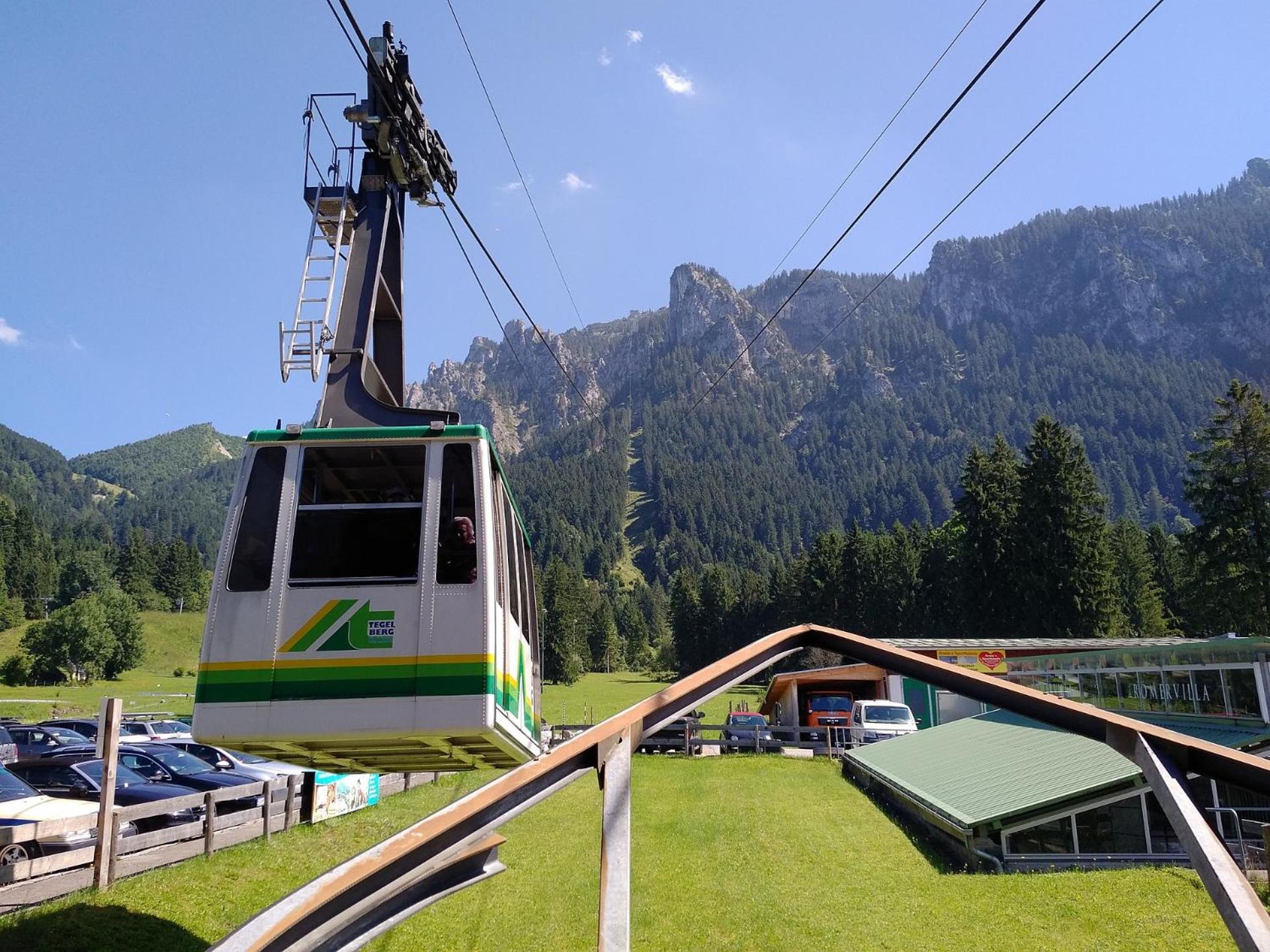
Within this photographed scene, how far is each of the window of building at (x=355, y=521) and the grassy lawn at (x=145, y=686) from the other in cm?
2854

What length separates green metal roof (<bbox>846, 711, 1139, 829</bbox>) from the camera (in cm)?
1608

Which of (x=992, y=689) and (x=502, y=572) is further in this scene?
(x=502, y=572)

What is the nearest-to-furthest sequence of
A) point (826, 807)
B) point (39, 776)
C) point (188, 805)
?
1. point (188, 805)
2. point (39, 776)
3. point (826, 807)

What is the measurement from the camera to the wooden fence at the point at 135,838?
1040 centimetres

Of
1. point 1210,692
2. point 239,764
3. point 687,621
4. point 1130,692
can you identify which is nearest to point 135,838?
point 239,764

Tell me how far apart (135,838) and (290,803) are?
165 inches

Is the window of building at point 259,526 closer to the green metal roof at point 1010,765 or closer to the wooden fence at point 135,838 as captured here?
the wooden fence at point 135,838

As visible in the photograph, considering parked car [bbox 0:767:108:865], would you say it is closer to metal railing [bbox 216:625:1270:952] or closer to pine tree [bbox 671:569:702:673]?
metal railing [bbox 216:625:1270:952]

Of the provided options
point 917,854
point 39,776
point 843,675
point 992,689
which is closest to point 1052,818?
point 917,854

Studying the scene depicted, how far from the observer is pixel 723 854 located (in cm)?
1727

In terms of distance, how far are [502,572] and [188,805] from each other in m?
9.36

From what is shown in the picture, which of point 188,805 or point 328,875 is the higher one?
point 328,875

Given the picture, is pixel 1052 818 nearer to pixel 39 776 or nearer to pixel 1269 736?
pixel 1269 736

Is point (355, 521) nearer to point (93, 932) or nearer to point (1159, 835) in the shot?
point (93, 932)
